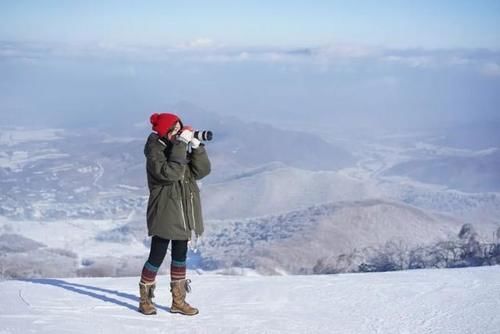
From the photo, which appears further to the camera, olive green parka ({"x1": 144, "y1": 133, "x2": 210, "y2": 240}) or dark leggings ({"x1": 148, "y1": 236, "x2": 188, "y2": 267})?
dark leggings ({"x1": 148, "y1": 236, "x2": 188, "y2": 267})

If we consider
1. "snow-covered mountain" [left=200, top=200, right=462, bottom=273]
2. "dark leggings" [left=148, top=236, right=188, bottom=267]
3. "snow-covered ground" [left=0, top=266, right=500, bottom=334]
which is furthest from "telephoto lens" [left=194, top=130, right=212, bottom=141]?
"snow-covered mountain" [left=200, top=200, right=462, bottom=273]

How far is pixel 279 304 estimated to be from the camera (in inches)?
212

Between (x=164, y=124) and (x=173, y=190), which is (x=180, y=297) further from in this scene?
(x=164, y=124)

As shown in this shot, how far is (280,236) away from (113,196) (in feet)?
102

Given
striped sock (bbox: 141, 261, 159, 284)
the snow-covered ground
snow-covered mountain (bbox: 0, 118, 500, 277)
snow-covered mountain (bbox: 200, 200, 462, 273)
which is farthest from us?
snow-covered mountain (bbox: 0, 118, 500, 277)

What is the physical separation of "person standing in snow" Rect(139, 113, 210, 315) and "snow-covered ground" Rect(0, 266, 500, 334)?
1.54 ft

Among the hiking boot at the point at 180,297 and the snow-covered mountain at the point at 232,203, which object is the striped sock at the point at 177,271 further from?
the snow-covered mountain at the point at 232,203

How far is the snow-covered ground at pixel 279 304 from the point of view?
4.59 meters

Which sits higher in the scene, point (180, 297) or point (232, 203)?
point (180, 297)

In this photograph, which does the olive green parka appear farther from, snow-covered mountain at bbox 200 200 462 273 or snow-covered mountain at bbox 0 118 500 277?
snow-covered mountain at bbox 200 200 462 273

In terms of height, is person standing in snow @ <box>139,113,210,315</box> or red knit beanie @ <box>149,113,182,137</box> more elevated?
red knit beanie @ <box>149,113,182,137</box>

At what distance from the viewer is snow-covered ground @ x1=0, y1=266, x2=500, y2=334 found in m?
4.59

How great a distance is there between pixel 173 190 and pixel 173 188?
17mm

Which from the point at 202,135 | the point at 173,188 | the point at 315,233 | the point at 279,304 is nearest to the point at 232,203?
the point at 315,233
